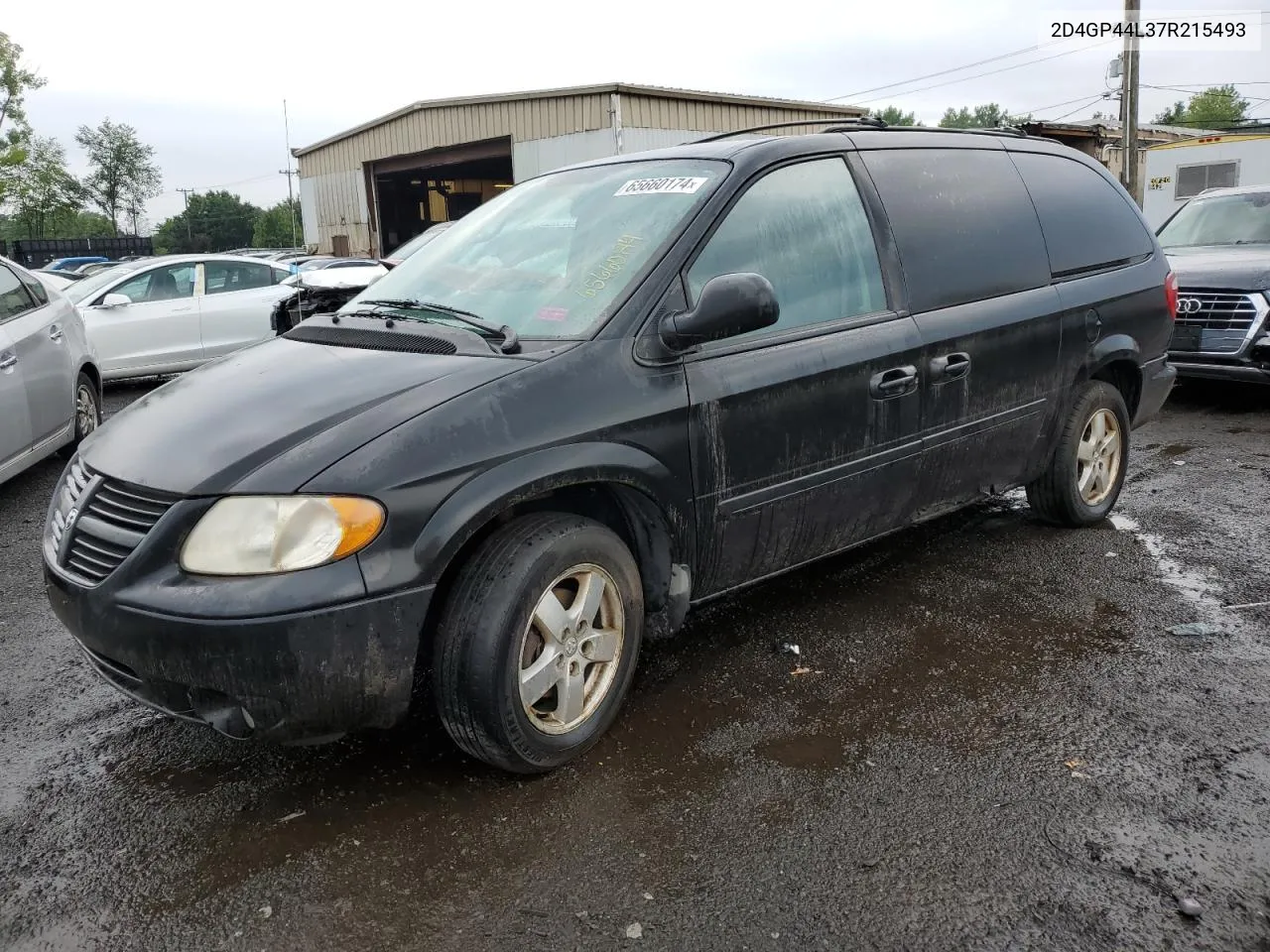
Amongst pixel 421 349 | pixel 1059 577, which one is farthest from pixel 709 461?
pixel 1059 577

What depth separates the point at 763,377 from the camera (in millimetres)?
3293

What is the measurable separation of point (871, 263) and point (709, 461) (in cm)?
113

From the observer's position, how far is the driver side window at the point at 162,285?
10.6 metres

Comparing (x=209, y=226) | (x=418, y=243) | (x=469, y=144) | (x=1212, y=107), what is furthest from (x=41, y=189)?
(x=1212, y=107)

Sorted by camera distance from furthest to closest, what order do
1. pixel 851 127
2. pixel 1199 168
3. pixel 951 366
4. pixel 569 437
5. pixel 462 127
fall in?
pixel 462 127
pixel 1199 168
pixel 851 127
pixel 951 366
pixel 569 437

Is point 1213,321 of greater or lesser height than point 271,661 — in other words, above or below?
above

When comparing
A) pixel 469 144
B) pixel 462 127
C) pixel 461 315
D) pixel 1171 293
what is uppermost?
pixel 462 127

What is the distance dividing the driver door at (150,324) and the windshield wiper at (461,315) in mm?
7929

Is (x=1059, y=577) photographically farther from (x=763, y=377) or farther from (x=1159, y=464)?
(x=1159, y=464)

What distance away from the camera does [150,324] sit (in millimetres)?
10547

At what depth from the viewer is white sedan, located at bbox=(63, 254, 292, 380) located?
10.4 metres

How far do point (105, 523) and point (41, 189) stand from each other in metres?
62.2

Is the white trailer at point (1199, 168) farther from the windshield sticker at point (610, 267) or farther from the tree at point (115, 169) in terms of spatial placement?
the tree at point (115, 169)

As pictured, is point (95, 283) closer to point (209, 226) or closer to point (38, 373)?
point (38, 373)
